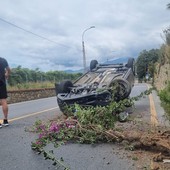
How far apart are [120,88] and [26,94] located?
1325cm

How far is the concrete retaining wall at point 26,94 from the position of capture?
63.2 ft

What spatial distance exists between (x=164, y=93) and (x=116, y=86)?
3.98 meters

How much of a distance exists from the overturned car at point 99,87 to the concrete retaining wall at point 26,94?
8.38 metres

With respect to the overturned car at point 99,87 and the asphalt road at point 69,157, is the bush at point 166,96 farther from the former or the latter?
the overturned car at point 99,87

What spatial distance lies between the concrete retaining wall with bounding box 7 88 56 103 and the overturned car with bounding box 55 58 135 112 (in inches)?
330

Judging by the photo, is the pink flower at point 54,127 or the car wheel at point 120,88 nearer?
the pink flower at point 54,127

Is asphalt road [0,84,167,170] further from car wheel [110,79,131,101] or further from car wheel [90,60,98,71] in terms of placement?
car wheel [90,60,98,71]

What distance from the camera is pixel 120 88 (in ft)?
31.6

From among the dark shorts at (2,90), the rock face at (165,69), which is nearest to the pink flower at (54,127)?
the dark shorts at (2,90)

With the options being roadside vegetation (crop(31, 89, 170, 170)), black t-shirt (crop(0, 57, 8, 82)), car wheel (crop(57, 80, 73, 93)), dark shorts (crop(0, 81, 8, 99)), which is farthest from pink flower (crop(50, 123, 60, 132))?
car wheel (crop(57, 80, 73, 93))

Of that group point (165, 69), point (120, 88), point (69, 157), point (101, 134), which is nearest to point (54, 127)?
point (101, 134)

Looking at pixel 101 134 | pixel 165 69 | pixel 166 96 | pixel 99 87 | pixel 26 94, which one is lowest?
pixel 101 134

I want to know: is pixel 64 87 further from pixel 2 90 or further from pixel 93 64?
pixel 93 64

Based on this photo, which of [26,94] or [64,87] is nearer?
[64,87]
